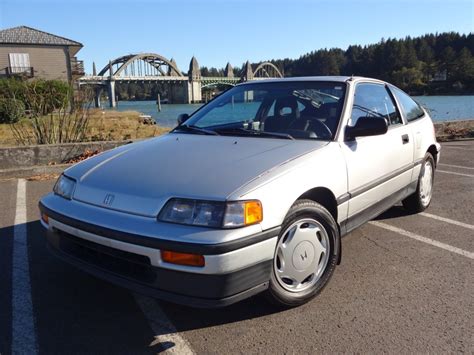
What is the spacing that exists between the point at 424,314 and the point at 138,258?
1.86m

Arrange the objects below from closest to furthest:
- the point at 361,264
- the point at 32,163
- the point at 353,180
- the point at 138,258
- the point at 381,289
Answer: the point at 138,258 → the point at 381,289 → the point at 353,180 → the point at 361,264 → the point at 32,163

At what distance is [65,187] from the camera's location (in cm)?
290

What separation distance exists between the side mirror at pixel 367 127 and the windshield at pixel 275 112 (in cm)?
15

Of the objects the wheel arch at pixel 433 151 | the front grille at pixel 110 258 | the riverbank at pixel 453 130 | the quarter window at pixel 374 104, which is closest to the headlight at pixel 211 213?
the front grille at pixel 110 258

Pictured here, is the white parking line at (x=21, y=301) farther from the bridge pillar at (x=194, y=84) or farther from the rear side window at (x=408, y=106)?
the bridge pillar at (x=194, y=84)

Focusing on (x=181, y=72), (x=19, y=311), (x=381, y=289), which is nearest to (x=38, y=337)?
(x=19, y=311)

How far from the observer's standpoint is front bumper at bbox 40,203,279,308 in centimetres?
218

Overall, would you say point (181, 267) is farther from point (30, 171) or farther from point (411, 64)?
point (411, 64)

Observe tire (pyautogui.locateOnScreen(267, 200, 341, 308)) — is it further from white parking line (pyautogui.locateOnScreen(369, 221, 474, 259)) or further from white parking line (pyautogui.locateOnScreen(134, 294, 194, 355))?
white parking line (pyautogui.locateOnScreen(369, 221, 474, 259))

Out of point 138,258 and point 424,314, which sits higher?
point 138,258

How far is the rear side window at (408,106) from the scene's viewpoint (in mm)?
4418

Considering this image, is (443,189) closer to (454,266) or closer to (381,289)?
(454,266)

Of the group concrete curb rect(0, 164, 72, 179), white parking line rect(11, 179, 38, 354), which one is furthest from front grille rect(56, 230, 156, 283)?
concrete curb rect(0, 164, 72, 179)

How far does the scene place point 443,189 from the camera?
234 inches
